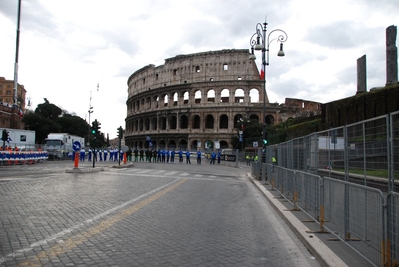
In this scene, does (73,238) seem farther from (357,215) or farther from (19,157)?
(19,157)

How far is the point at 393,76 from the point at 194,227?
31.5 meters

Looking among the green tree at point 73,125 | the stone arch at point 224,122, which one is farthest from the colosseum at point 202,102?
the green tree at point 73,125

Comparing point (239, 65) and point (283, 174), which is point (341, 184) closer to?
point (283, 174)

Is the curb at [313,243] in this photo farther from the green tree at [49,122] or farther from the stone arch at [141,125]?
the stone arch at [141,125]

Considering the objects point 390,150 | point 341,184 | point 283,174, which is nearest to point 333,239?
point 341,184

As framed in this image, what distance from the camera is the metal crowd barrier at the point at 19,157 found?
27.7m

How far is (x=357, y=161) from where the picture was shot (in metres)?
5.79

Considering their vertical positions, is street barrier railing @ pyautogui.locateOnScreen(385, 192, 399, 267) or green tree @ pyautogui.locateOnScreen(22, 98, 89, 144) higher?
green tree @ pyautogui.locateOnScreen(22, 98, 89, 144)

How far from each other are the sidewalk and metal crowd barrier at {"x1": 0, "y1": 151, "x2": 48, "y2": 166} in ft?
82.2

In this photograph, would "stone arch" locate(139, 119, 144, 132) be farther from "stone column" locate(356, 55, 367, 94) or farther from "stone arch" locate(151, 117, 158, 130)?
"stone column" locate(356, 55, 367, 94)

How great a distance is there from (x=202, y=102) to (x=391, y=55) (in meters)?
41.9

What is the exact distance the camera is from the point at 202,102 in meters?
71.6

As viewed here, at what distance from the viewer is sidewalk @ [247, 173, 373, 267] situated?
4848 millimetres

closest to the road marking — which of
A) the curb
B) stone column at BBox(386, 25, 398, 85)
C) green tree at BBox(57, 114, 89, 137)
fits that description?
the curb
